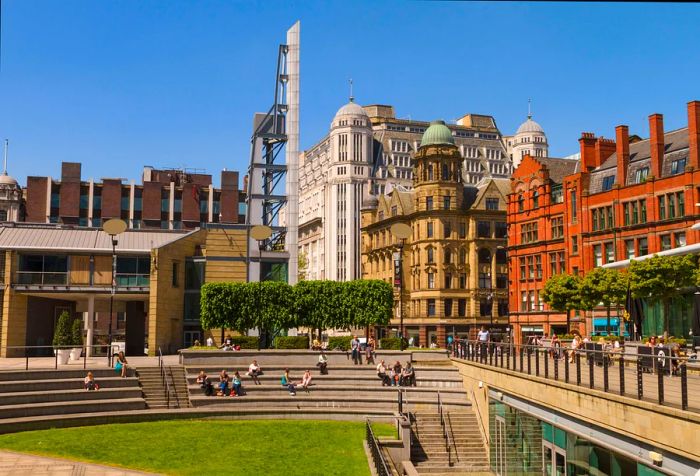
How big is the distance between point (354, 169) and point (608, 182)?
102 m

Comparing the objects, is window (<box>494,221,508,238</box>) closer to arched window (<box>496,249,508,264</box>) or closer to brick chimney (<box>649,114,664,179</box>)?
arched window (<box>496,249,508,264</box>)

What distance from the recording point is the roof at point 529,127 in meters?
193

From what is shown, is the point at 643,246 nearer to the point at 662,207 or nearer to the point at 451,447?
the point at 662,207

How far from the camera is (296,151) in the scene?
6119 centimetres

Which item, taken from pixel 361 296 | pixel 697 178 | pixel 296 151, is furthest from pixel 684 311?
pixel 296 151

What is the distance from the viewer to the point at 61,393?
33125 millimetres

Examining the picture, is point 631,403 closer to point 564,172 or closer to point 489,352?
point 489,352

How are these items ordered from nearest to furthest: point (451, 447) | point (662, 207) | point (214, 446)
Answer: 1. point (214, 446)
2. point (451, 447)
3. point (662, 207)

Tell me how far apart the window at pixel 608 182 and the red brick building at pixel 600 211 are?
9cm

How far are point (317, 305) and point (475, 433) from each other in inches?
682

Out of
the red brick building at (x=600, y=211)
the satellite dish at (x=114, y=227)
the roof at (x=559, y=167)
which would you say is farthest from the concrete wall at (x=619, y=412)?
the roof at (x=559, y=167)

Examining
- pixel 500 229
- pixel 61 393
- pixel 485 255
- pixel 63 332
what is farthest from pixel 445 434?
pixel 500 229

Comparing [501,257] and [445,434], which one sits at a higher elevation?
[501,257]

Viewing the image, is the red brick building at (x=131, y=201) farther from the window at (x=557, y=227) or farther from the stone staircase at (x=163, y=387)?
the stone staircase at (x=163, y=387)
